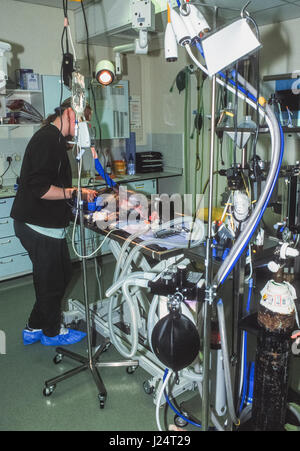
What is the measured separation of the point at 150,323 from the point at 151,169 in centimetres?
308

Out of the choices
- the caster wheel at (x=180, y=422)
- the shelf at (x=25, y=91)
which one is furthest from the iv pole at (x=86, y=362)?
the shelf at (x=25, y=91)

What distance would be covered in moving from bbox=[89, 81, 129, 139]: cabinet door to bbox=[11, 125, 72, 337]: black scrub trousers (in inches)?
76.9

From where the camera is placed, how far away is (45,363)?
8.00 feet

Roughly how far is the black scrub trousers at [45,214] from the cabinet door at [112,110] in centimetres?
195

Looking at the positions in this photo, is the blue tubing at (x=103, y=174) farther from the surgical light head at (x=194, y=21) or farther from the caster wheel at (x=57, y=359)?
the caster wheel at (x=57, y=359)

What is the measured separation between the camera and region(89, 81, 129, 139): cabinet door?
4141 mm

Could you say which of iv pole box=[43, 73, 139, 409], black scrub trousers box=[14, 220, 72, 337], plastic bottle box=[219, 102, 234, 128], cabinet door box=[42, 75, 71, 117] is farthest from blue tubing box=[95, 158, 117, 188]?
cabinet door box=[42, 75, 71, 117]

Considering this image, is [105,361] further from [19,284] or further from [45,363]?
[19,284]

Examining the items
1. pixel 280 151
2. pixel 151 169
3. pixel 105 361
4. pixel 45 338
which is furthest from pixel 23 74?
pixel 280 151

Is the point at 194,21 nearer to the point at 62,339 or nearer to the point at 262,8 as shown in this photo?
the point at 62,339

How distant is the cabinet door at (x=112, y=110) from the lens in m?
4.14

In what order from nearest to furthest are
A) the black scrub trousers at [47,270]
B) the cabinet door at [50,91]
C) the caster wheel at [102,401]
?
the caster wheel at [102,401]
the black scrub trousers at [47,270]
the cabinet door at [50,91]

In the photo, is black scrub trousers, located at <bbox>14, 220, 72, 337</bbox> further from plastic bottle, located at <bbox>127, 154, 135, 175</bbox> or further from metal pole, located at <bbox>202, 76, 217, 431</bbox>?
plastic bottle, located at <bbox>127, 154, 135, 175</bbox>

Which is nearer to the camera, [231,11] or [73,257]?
[231,11]
